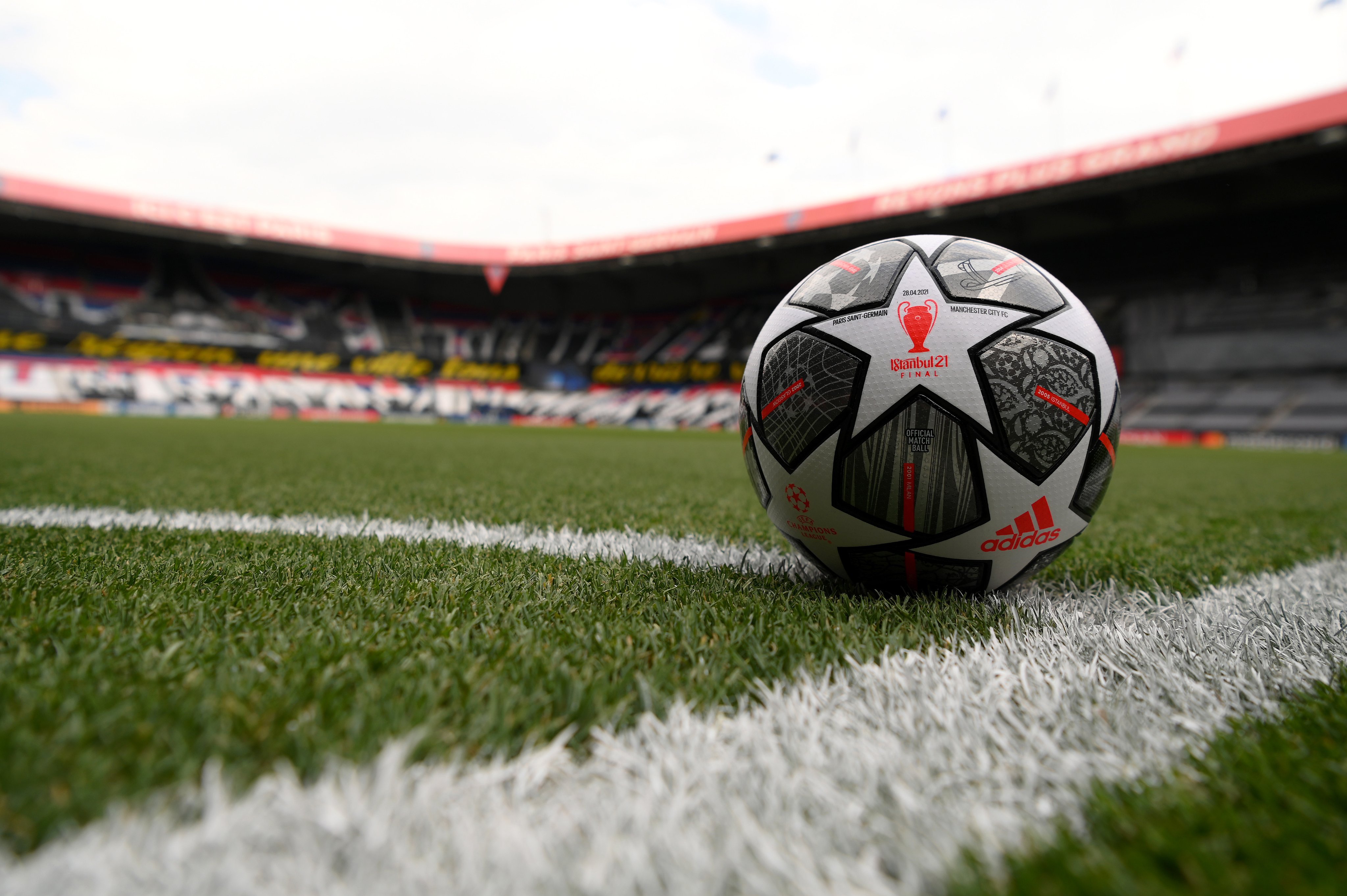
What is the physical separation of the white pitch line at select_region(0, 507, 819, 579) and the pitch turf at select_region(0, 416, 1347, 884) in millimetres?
134

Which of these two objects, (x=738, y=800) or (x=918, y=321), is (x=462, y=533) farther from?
(x=738, y=800)

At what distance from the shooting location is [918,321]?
4.58ft

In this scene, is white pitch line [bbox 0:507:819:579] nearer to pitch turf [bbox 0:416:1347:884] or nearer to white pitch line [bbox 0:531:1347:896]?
pitch turf [bbox 0:416:1347:884]

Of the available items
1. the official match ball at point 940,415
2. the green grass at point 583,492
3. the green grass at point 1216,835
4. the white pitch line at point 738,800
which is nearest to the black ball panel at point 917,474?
the official match ball at point 940,415

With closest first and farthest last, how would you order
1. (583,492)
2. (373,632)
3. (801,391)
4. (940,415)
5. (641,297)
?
(373,632) < (940,415) < (801,391) < (583,492) < (641,297)

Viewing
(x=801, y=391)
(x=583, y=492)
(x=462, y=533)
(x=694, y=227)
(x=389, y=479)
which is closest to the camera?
(x=801, y=391)

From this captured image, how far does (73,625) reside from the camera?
1.16m

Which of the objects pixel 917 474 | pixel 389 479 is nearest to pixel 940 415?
pixel 917 474

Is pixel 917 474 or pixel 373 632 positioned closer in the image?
pixel 373 632

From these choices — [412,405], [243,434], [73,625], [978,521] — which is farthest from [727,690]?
[412,405]

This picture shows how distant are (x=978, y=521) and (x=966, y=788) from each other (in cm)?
72

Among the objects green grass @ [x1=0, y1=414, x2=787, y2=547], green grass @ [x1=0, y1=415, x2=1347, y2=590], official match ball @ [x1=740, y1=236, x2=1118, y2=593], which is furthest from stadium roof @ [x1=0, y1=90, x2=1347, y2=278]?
official match ball @ [x1=740, y1=236, x2=1118, y2=593]

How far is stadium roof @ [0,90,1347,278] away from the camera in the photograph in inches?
610

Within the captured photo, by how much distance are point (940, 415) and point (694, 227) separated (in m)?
24.9
